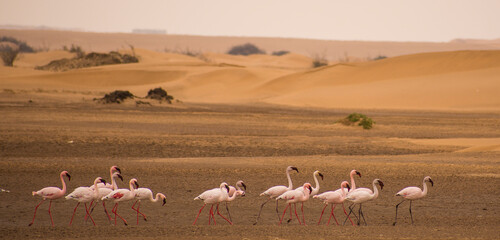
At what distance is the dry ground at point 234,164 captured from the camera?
11273mm

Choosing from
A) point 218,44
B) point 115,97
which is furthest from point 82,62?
point 218,44

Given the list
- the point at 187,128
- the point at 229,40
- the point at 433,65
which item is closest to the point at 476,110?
the point at 433,65

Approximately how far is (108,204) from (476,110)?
98.6ft

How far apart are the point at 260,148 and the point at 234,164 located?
145 inches

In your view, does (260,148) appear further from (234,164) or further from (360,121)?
(360,121)

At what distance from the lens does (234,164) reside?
18.2m

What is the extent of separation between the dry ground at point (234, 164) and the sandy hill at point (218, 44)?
93.1 metres

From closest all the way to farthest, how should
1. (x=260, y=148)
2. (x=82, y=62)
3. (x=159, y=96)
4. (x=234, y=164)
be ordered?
(x=234, y=164) < (x=260, y=148) < (x=159, y=96) < (x=82, y=62)

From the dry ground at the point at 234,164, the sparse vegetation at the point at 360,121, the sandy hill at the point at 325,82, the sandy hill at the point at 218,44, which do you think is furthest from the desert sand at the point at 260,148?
the sandy hill at the point at 218,44

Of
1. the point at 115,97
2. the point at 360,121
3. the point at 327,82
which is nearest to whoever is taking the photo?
the point at 360,121

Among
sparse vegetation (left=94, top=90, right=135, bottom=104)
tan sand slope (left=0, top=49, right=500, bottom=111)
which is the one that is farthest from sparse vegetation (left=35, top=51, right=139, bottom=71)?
sparse vegetation (left=94, top=90, right=135, bottom=104)

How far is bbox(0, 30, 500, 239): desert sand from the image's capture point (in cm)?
1191

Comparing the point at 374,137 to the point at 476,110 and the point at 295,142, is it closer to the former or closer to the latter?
the point at 295,142

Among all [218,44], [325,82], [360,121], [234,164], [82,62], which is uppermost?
[218,44]
